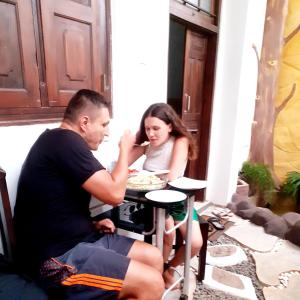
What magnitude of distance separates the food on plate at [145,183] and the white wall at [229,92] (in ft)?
6.18

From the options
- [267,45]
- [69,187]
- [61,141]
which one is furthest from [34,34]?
[267,45]

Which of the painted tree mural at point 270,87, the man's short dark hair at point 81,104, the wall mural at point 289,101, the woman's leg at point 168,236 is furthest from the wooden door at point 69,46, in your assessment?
the wall mural at point 289,101

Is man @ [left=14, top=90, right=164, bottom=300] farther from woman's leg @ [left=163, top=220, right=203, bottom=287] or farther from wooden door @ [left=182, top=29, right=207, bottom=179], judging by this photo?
wooden door @ [left=182, top=29, right=207, bottom=179]

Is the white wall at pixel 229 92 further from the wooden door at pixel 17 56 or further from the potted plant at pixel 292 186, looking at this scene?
the wooden door at pixel 17 56

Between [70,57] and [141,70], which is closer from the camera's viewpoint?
[70,57]

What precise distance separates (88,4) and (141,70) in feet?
1.91

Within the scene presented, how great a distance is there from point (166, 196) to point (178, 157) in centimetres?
49

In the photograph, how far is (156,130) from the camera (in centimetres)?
167

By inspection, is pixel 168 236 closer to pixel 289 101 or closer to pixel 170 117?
pixel 170 117

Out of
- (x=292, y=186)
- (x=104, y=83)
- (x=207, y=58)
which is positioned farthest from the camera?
(x=292, y=186)

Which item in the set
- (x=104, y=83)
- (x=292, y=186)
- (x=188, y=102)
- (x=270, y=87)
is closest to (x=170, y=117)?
(x=104, y=83)

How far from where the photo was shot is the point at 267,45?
3.91 metres

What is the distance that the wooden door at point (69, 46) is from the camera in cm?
132

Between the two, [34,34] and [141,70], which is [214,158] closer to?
[141,70]
